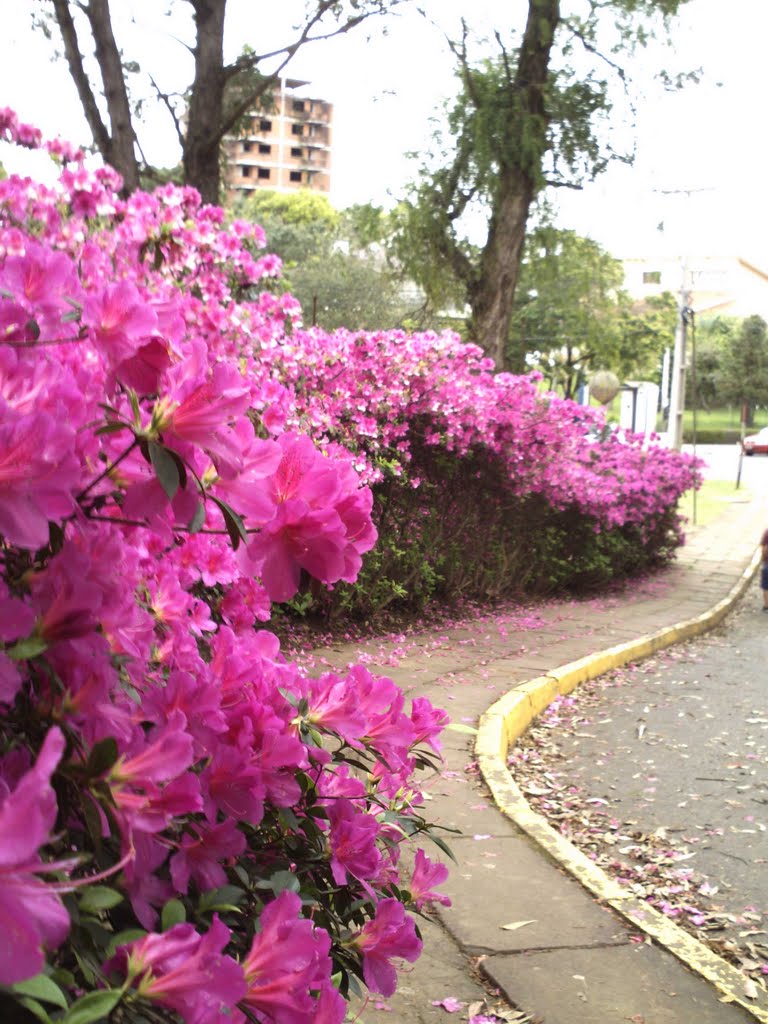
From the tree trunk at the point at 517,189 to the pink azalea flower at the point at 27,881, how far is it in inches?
525

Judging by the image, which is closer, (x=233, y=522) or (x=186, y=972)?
(x=186, y=972)

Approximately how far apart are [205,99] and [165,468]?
430 inches

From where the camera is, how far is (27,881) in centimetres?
73

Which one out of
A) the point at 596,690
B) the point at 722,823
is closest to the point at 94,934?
the point at 722,823

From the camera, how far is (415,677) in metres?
7.03

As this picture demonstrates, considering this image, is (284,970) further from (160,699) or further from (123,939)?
(160,699)

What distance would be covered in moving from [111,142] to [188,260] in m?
4.82

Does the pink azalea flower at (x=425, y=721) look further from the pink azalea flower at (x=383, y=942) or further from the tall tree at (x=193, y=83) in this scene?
the tall tree at (x=193, y=83)

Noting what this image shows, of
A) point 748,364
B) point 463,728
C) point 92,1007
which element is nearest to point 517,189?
point 463,728

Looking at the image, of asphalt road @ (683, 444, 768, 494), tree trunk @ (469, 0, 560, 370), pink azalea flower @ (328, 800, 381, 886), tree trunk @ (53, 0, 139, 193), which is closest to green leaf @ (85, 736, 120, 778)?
pink azalea flower @ (328, 800, 381, 886)

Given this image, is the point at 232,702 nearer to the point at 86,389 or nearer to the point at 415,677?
the point at 86,389

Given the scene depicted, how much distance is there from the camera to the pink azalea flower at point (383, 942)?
1.51 metres

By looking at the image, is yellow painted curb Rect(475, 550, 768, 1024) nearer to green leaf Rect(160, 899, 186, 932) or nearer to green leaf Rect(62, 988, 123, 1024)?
green leaf Rect(160, 899, 186, 932)

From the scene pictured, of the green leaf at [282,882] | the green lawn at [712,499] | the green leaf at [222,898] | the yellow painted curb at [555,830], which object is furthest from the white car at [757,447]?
the green leaf at [222,898]
